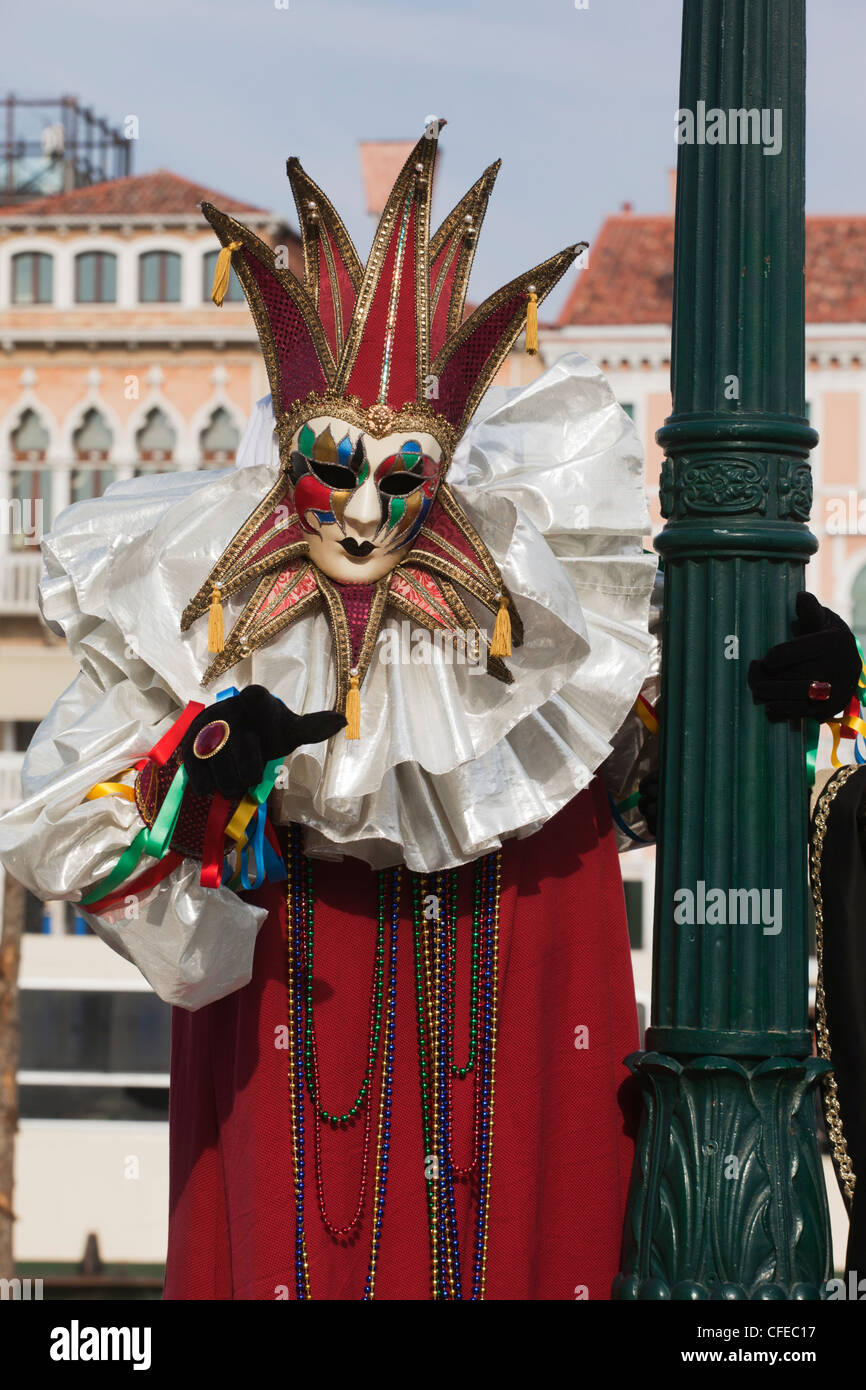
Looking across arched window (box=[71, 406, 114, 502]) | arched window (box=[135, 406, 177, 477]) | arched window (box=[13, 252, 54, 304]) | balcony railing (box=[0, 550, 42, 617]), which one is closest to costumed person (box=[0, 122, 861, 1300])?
balcony railing (box=[0, 550, 42, 617])

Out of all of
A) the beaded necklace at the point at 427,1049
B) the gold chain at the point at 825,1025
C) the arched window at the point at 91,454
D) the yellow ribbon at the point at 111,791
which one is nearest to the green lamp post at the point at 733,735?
the gold chain at the point at 825,1025

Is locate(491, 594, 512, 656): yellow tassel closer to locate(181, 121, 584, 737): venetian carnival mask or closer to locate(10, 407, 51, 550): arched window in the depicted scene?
locate(181, 121, 584, 737): venetian carnival mask

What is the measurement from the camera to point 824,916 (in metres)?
3.00

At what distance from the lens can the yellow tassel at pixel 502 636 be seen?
120 inches

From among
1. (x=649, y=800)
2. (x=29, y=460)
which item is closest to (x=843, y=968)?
(x=649, y=800)

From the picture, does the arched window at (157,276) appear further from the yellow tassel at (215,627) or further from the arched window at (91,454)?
the yellow tassel at (215,627)

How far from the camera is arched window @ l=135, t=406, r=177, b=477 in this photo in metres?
22.3

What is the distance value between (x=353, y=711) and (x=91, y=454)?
20.1 metres

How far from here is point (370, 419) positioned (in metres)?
3.08

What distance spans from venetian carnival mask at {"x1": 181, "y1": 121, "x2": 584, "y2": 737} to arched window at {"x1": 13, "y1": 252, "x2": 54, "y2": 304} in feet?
66.0

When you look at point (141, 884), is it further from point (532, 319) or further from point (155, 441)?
point (155, 441)

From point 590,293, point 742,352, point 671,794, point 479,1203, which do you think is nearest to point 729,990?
point 671,794
